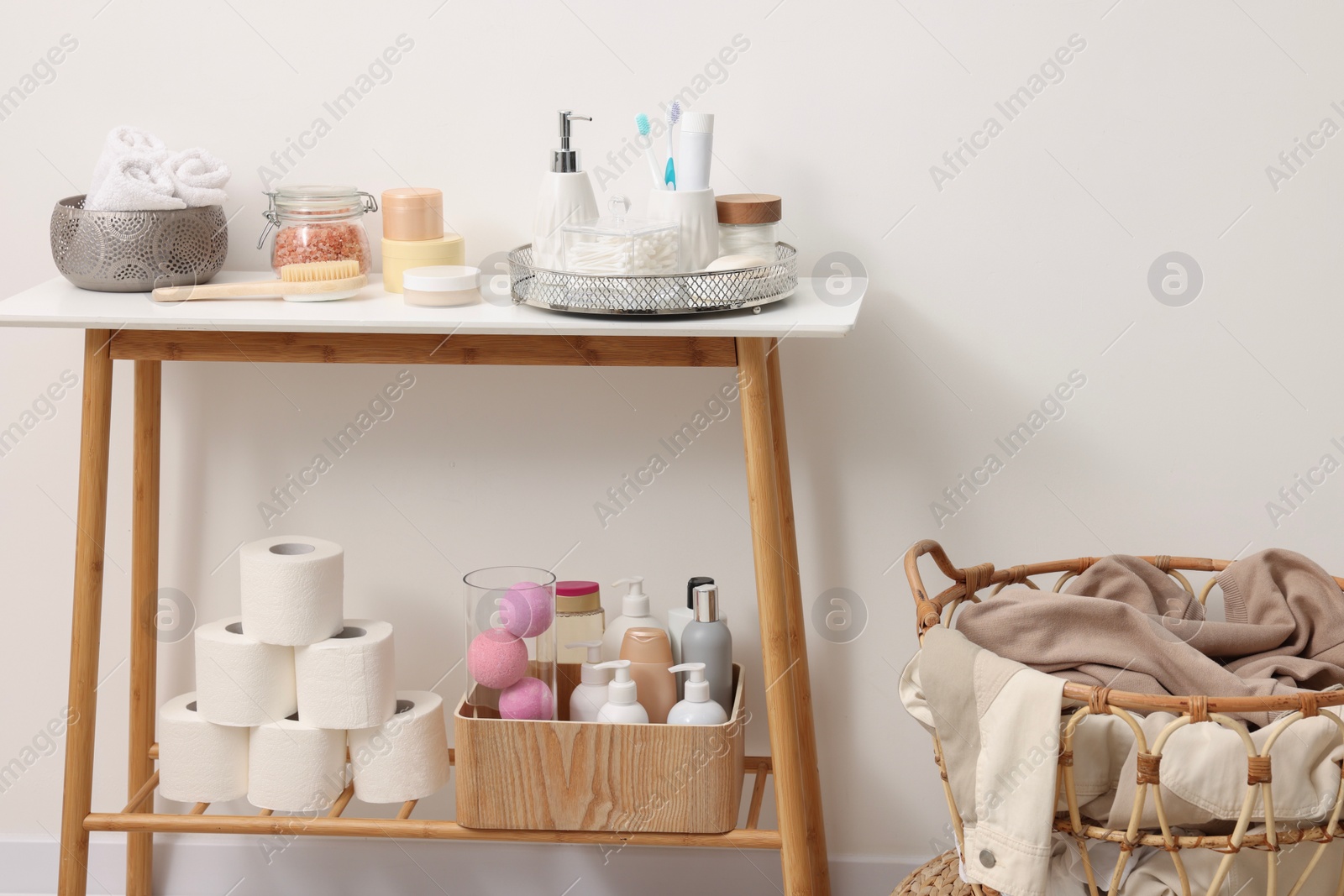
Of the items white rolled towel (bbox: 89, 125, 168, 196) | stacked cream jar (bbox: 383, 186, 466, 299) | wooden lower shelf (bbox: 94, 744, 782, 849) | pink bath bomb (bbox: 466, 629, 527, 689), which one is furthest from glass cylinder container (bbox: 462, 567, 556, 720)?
white rolled towel (bbox: 89, 125, 168, 196)

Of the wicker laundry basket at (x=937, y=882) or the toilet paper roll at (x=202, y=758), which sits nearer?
the wicker laundry basket at (x=937, y=882)

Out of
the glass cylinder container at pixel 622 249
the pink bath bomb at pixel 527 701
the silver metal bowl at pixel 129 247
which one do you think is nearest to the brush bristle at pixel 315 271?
the silver metal bowl at pixel 129 247

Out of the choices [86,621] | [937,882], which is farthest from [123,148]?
[937,882]

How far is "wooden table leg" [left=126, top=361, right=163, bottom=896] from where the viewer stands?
131 centimetres

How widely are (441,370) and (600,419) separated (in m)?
0.19

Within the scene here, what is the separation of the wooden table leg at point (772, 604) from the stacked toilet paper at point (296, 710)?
363 mm

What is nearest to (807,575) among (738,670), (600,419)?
(738,670)

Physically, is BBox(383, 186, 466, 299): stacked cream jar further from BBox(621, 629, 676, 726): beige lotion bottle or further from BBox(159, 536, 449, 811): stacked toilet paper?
BBox(621, 629, 676, 726): beige lotion bottle

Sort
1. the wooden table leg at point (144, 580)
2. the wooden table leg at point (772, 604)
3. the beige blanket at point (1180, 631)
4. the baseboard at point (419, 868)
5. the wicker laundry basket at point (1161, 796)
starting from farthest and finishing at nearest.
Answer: the baseboard at point (419, 868) < the wooden table leg at point (144, 580) < the wooden table leg at point (772, 604) < the beige blanket at point (1180, 631) < the wicker laundry basket at point (1161, 796)

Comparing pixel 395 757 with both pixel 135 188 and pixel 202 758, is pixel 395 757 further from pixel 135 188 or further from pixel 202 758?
pixel 135 188

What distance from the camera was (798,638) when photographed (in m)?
1.30

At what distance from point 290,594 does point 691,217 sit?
0.53 meters

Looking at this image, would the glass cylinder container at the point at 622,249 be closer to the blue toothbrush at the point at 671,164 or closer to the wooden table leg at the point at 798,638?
the blue toothbrush at the point at 671,164

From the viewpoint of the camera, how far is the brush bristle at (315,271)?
1.14 meters
